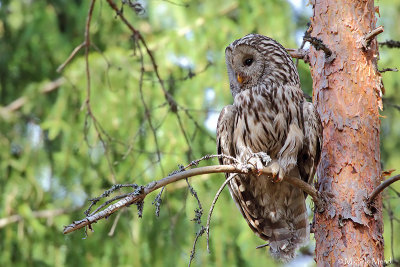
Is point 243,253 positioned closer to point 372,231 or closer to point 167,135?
point 167,135

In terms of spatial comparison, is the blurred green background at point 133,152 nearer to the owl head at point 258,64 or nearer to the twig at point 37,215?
the twig at point 37,215

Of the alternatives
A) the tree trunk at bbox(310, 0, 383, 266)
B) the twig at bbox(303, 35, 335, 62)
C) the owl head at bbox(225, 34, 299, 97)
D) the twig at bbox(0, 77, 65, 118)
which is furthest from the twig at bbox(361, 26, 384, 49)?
the twig at bbox(0, 77, 65, 118)

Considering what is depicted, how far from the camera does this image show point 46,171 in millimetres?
6082

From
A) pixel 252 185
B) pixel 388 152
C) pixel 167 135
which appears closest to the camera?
pixel 252 185

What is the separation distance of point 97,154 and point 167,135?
85cm

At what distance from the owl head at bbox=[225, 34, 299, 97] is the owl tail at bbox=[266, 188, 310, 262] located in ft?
2.31

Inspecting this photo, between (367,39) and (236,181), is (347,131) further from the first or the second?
(236,181)

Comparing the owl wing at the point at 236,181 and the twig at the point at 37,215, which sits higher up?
the twig at the point at 37,215

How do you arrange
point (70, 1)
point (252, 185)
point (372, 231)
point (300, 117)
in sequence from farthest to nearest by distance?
point (70, 1), point (252, 185), point (300, 117), point (372, 231)

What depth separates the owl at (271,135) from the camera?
337 centimetres

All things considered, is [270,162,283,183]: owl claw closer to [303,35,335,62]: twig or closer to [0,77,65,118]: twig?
[303,35,335,62]: twig

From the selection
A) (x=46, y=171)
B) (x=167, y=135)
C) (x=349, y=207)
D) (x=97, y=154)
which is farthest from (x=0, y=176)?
(x=349, y=207)

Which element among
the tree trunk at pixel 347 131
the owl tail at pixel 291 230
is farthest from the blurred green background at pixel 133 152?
the tree trunk at pixel 347 131

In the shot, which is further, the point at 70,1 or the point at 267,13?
the point at 70,1
